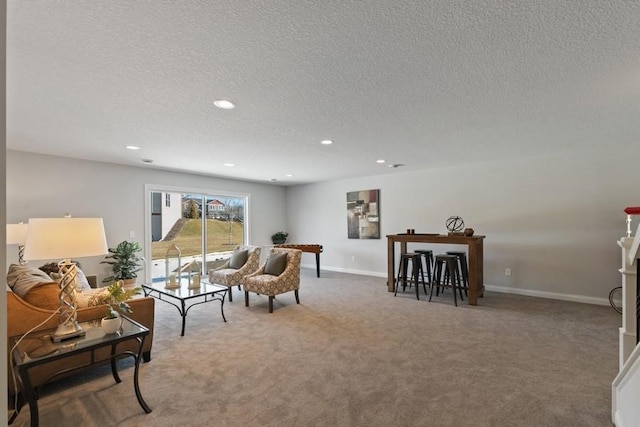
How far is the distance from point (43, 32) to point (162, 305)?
3930mm

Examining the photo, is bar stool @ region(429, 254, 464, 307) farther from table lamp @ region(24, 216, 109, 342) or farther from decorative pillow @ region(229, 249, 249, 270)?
table lamp @ region(24, 216, 109, 342)

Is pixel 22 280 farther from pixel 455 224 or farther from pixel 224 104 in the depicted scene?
pixel 455 224

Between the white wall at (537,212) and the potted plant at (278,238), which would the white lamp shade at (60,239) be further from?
the potted plant at (278,238)

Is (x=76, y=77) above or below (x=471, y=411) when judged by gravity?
above

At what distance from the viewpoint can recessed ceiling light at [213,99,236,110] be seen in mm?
2490

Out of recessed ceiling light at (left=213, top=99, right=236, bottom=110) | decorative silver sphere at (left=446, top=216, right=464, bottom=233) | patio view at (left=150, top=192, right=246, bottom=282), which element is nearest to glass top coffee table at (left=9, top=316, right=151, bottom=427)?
recessed ceiling light at (left=213, top=99, right=236, bottom=110)

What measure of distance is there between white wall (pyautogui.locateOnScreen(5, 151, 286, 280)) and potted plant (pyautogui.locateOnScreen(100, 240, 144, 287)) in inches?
5.3

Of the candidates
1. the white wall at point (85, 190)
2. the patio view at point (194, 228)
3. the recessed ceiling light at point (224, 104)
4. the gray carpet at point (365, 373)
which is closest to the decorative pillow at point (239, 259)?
the patio view at point (194, 228)

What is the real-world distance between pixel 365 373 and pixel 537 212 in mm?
4091

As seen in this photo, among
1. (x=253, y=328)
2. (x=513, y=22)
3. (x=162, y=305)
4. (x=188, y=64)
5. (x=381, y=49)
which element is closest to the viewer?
(x=513, y=22)

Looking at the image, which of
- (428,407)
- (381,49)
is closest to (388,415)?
(428,407)

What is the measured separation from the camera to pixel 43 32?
157 cm

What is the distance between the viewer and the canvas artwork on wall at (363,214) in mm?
6613

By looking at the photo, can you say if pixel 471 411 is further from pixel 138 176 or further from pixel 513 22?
pixel 138 176
